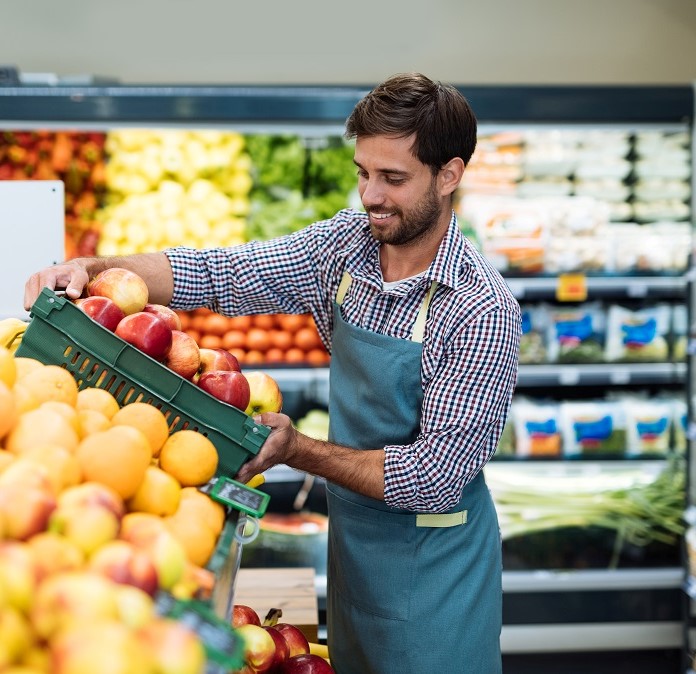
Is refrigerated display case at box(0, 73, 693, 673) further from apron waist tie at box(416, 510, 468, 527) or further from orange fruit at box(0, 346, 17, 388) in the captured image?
orange fruit at box(0, 346, 17, 388)

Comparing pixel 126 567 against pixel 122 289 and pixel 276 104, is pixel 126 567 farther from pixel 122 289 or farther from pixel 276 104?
pixel 276 104

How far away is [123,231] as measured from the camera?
3758 mm

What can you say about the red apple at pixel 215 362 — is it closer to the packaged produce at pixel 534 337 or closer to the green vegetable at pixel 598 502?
the packaged produce at pixel 534 337

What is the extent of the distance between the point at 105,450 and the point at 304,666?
2.37 feet

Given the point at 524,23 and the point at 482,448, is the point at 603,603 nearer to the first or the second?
the point at 482,448

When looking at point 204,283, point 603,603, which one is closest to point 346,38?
point 204,283

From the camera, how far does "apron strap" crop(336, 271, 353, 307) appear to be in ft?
7.01

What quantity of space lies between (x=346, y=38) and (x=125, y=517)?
3856mm

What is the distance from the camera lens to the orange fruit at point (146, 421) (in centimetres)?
135

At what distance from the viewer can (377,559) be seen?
203cm

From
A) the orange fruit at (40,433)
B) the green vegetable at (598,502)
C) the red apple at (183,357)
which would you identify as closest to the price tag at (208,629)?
the orange fruit at (40,433)

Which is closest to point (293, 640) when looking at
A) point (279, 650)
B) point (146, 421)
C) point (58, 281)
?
point (279, 650)

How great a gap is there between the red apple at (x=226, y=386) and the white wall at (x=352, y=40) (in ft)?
10.7

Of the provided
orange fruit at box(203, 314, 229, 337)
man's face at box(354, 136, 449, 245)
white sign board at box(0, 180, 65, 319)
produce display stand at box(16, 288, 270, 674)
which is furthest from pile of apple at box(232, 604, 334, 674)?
orange fruit at box(203, 314, 229, 337)
